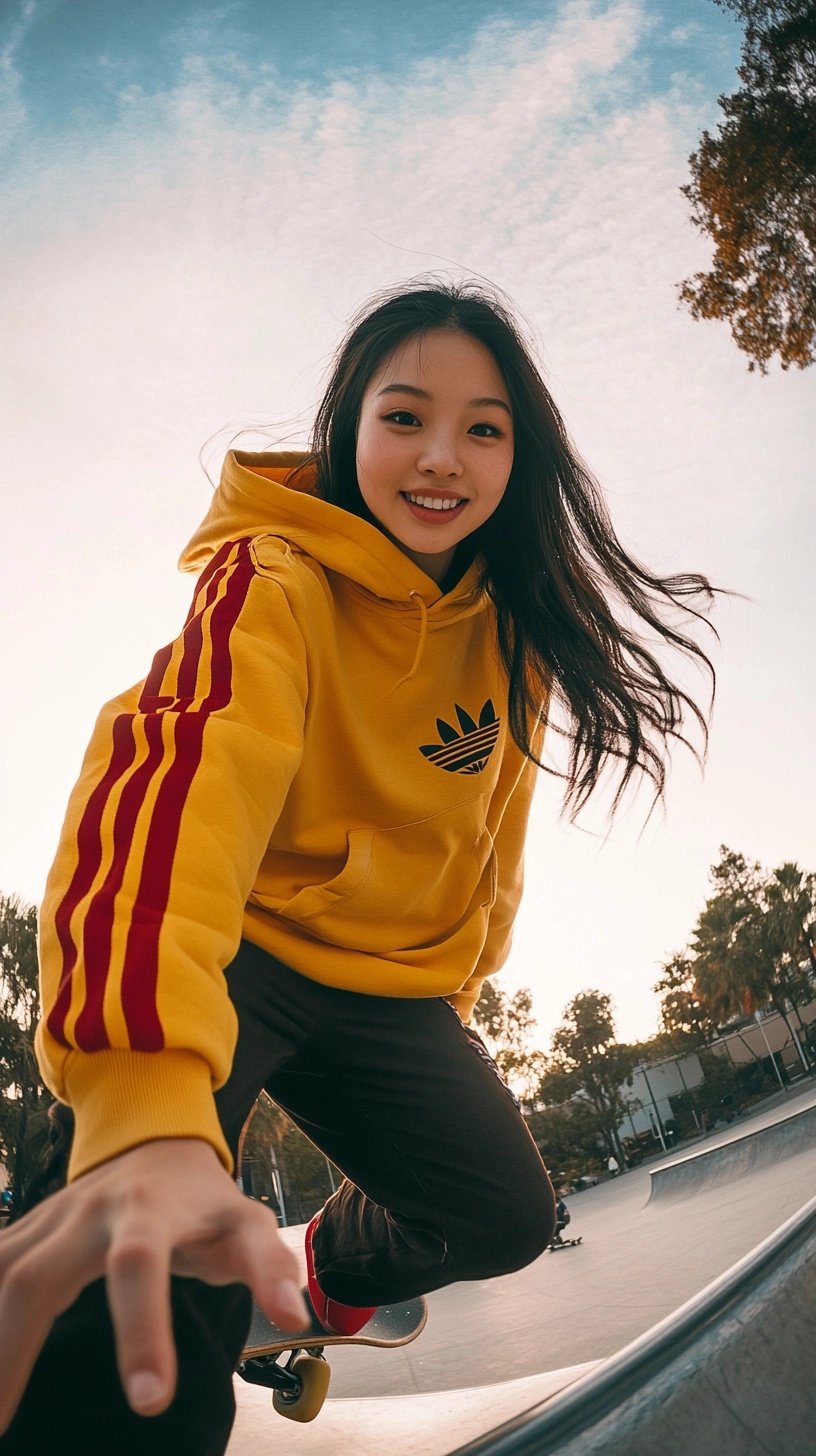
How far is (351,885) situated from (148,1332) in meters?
1.05

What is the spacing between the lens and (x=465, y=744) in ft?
6.14

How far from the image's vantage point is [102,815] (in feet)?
3.31

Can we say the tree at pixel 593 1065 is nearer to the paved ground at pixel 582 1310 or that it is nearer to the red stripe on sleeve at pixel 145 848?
the paved ground at pixel 582 1310

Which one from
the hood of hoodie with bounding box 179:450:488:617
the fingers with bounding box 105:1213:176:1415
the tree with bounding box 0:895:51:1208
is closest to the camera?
the fingers with bounding box 105:1213:176:1415

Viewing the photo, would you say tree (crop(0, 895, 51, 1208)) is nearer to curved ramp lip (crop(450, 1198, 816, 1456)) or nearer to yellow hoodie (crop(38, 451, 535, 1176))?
yellow hoodie (crop(38, 451, 535, 1176))

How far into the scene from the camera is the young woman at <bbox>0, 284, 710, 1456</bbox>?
2.47 ft

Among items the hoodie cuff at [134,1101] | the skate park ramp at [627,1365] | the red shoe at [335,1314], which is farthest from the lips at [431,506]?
the red shoe at [335,1314]

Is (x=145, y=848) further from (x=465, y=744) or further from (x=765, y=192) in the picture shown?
(x=765, y=192)

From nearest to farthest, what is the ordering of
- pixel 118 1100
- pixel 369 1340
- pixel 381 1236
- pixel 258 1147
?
1. pixel 118 1100
2. pixel 381 1236
3. pixel 369 1340
4. pixel 258 1147

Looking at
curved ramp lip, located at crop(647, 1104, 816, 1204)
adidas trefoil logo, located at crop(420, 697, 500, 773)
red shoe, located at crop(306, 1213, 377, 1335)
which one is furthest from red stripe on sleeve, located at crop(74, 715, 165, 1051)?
curved ramp lip, located at crop(647, 1104, 816, 1204)

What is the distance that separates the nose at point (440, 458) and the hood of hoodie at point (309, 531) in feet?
0.52

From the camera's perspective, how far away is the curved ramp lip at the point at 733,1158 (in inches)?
215

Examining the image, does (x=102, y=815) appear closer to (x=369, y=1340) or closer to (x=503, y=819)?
(x=503, y=819)

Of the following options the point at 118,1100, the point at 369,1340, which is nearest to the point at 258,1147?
the point at 369,1340
